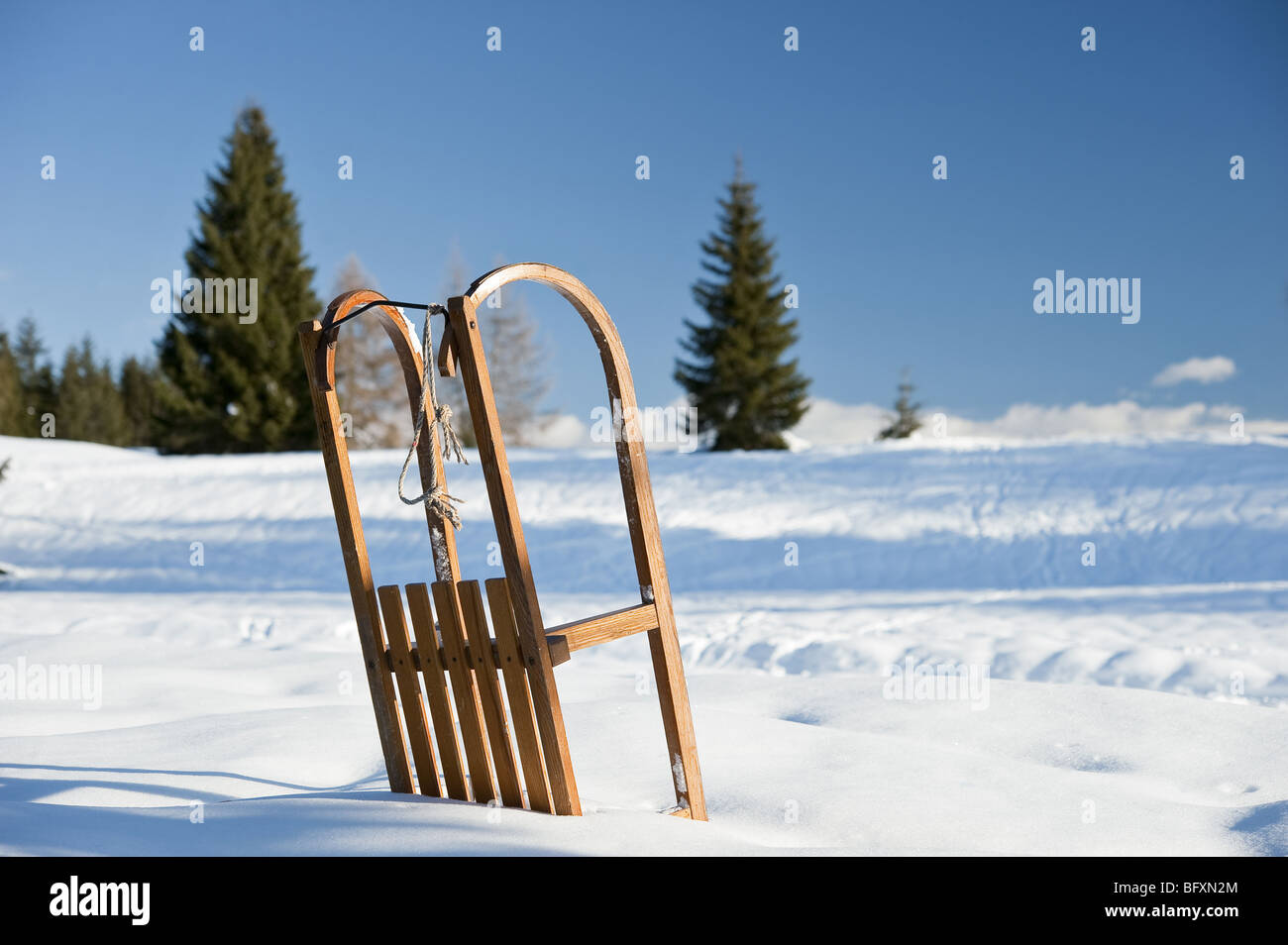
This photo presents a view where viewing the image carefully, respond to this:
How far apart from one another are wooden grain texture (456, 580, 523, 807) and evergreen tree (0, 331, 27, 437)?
41.1 meters

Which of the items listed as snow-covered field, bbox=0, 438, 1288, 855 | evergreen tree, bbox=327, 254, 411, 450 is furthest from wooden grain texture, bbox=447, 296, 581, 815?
evergreen tree, bbox=327, 254, 411, 450

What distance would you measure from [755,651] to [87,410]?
1748 inches

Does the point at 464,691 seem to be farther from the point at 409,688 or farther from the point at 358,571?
the point at 358,571

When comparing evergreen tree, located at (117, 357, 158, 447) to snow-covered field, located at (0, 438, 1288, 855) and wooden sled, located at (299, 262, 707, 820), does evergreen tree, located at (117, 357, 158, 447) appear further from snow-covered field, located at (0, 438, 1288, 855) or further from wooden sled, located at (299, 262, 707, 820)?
wooden sled, located at (299, 262, 707, 820)

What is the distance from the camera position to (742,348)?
92.4 feet

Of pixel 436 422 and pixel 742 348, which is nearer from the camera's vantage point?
pixel 436 422

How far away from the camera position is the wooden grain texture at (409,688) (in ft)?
10.2

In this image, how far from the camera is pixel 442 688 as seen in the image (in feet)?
10.0

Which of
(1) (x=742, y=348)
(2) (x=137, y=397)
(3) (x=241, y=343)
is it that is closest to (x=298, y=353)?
(3) (x=241, y=343)

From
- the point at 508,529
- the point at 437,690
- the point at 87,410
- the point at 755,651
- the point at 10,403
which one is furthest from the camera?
the point at 87,410

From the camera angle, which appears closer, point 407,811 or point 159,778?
point 407,811

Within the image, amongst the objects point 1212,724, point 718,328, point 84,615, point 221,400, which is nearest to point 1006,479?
point 1212,724
